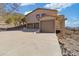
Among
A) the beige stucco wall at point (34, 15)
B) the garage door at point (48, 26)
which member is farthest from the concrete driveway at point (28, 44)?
the beige stucco wall at point (34, 15)

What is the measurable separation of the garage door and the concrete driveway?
0.08m

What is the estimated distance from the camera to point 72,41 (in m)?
3.13

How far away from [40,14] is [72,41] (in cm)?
79

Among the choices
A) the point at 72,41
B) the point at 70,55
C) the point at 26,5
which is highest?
the point at 26,5

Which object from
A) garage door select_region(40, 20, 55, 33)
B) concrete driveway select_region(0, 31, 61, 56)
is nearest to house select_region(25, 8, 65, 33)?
garage door select_region(40, 20, 55, 33)

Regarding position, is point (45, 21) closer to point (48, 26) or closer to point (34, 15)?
point (48, 26)

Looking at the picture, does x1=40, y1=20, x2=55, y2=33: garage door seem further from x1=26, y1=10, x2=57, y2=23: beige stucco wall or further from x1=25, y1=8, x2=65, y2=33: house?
x1=26, y1=10, x2=57, y2=23: beige stucco wall

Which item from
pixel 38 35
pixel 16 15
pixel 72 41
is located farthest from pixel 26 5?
pixel 72 41

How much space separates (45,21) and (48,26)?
11 centimetres

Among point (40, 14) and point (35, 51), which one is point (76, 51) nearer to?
point (35, 51)

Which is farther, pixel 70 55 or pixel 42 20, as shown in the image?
pixel 42 20

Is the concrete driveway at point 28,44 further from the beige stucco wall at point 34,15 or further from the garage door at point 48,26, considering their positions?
the beige stucco wall at point 34,15

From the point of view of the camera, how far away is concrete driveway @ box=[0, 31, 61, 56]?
10.0 feet

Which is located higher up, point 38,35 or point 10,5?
point 10,5
